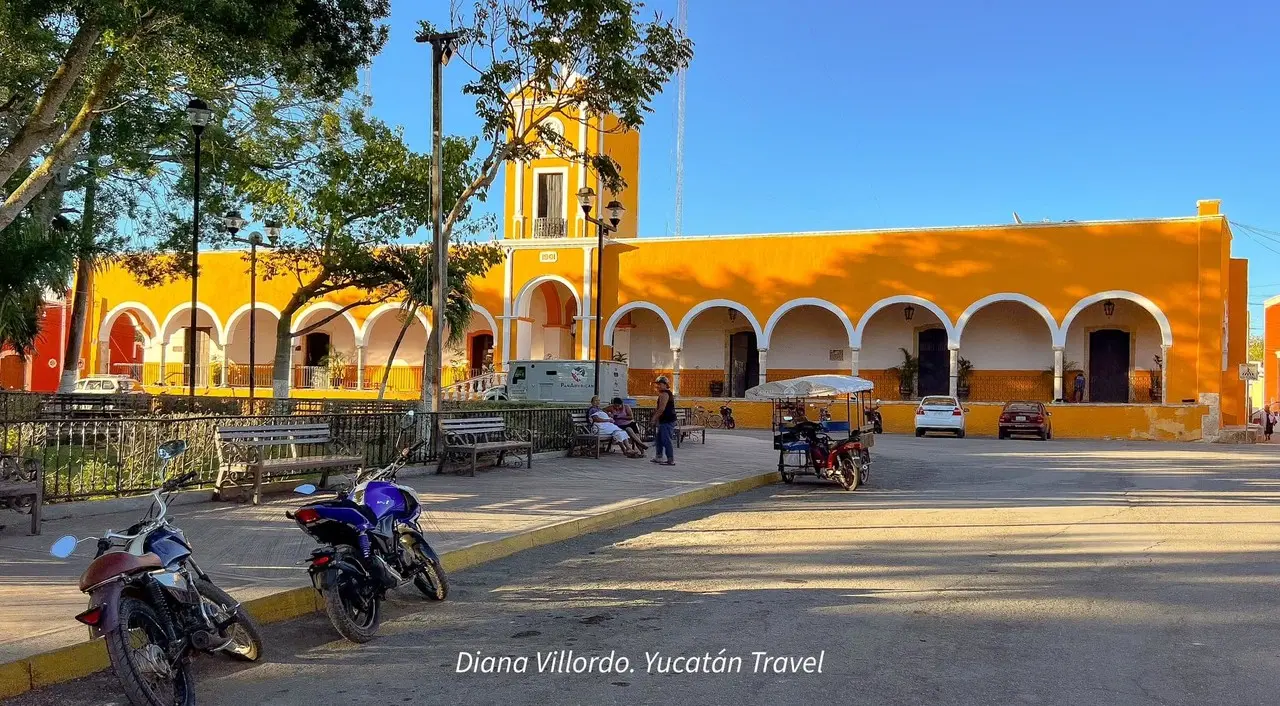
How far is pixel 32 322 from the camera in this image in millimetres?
18641

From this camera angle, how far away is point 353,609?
5535mm

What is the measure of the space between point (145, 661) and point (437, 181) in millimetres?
10483

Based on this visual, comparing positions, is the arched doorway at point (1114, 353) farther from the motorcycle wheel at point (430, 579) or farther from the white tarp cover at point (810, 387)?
the motorcycle wheel at point (430, 579)

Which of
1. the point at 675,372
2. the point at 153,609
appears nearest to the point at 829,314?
A: the point at 675,372

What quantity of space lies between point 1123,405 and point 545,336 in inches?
761

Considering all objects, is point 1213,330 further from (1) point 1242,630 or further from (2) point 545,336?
(1) point 1242,630

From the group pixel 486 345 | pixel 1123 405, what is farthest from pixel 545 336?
pixel 1123 405

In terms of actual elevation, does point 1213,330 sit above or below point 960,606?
above

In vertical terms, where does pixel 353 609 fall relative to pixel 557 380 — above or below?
below

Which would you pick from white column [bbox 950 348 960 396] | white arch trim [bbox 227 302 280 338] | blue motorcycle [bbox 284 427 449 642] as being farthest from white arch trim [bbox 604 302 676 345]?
blue motorcycle [bbox 284 427 449 642]

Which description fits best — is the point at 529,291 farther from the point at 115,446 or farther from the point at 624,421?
the point at 115,446

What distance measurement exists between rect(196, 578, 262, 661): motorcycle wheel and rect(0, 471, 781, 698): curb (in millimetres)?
606

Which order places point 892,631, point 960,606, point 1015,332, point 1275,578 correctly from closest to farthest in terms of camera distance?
point 892,631
point 960,606
point 1275,578
point 1015,332

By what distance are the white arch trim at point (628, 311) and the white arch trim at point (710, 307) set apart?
9.3 inches
